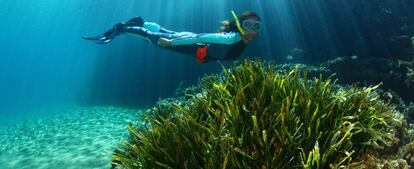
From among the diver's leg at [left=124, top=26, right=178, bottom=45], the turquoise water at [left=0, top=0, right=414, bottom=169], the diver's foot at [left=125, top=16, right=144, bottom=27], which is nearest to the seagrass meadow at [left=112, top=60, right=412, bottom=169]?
the turquoise water at [left=0, top=0, right=414, bottom=169]

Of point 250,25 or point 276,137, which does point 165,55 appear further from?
point 276,137

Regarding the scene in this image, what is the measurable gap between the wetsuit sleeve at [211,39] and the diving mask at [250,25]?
52 cm

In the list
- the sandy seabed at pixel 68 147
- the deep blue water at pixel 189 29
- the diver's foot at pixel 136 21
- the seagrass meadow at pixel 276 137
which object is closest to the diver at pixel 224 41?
the diver's foot at pixel 136 21

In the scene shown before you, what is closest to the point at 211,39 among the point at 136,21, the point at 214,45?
the point at 214,45

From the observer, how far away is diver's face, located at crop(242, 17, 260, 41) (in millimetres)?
8250

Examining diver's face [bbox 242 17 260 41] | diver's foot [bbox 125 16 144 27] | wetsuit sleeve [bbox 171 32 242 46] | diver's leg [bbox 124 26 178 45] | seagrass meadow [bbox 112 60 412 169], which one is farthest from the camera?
diver's foot [bbox 125 16 144 27]

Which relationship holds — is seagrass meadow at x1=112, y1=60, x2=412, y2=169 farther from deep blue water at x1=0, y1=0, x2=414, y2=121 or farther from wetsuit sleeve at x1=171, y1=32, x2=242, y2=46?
deep blue water at x1=0, y1=0, x2=414, y2=121

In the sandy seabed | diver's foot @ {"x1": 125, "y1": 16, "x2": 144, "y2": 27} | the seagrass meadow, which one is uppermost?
diver's foot @ {"x1": 125, "y1": 16, "x2": 144, "y2": 27}

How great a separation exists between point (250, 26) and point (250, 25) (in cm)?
3

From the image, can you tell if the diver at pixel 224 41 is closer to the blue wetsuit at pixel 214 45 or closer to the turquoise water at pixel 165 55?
the blue wetsuit at pixel 214 45

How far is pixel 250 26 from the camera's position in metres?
8.33

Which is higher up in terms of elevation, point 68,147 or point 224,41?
point 224,41

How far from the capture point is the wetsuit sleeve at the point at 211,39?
353 inches

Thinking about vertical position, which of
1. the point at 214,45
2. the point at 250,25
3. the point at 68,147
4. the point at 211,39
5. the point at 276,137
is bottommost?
the point at 68,147
